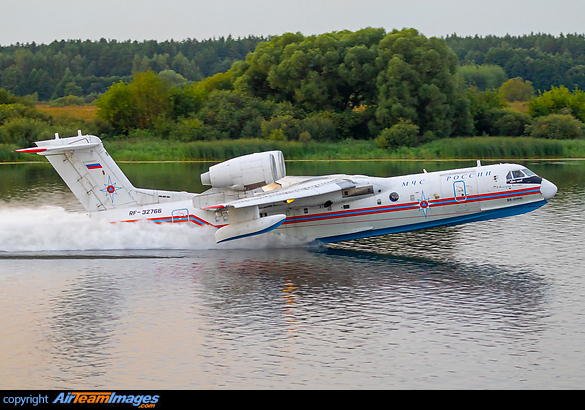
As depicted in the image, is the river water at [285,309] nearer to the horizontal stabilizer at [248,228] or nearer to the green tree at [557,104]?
the horizontal stabilizer at [248,228]

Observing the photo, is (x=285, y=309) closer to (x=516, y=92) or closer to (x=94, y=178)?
(x=94, y=178)

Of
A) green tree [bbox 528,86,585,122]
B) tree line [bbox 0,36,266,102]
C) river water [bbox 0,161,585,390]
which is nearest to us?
river water [bbox 0,161,585,390]

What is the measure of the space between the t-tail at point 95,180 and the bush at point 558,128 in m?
49.0

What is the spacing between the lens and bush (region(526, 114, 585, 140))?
61938 millimetres

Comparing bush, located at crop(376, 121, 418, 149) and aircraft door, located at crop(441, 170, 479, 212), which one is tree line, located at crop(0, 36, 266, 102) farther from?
aircraft door, located at crop(441, 170, 479, 212)

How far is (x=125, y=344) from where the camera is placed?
13844 millimetres

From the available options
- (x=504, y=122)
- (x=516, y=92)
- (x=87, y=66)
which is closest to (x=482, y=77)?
(x=516, y=92)

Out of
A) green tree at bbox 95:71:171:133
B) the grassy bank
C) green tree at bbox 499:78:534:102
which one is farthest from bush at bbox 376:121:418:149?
green tree at bbox 499:78:534:102

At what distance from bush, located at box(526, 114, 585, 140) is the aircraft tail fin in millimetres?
49074

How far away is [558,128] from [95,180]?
1987 inches

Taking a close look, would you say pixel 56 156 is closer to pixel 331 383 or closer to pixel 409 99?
pixel 331 383

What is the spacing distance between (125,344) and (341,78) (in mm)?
57568
